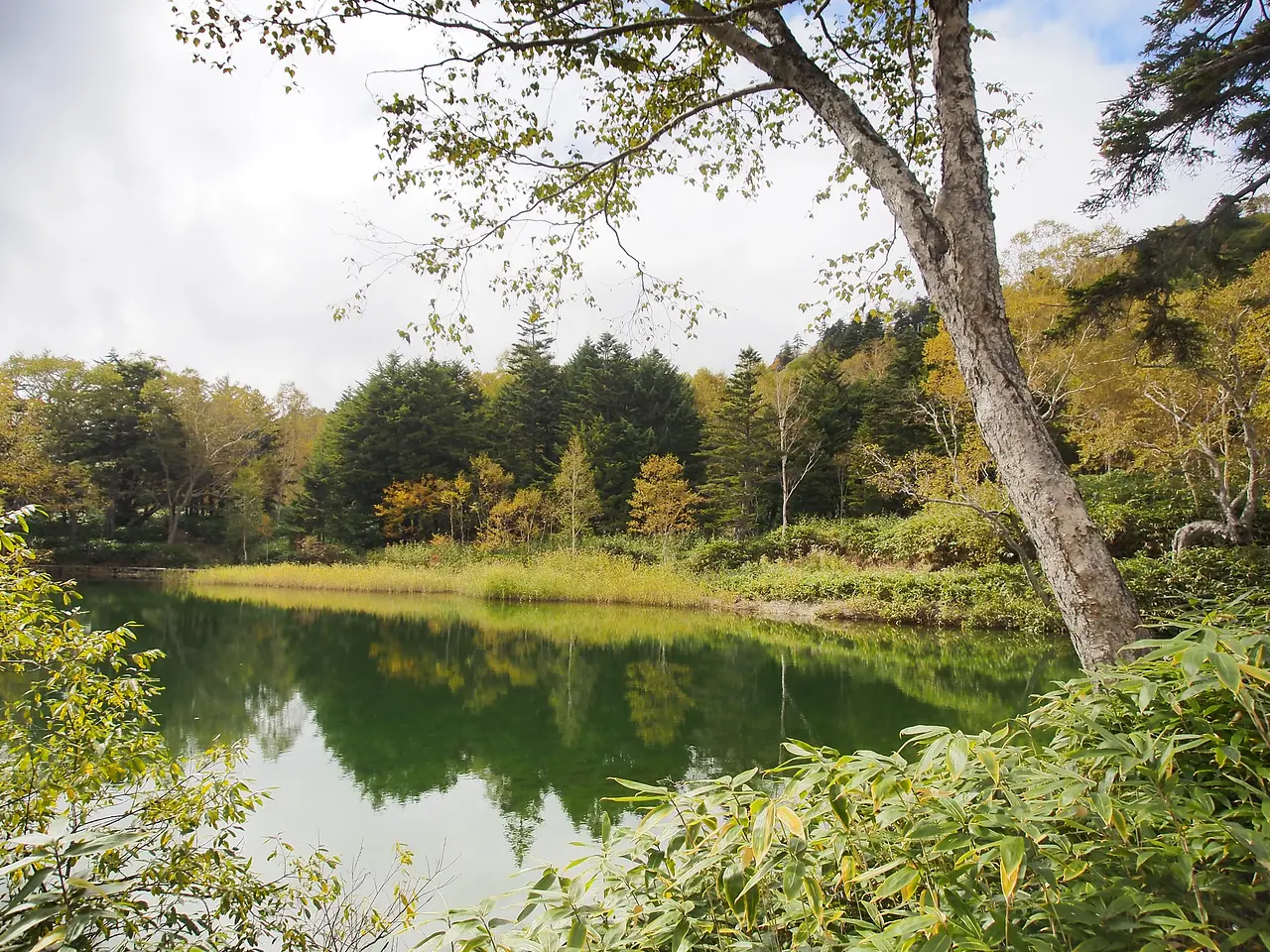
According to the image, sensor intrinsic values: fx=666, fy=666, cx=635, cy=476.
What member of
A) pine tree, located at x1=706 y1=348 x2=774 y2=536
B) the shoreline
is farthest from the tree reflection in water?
pine tree, located at x1=706 y1=348 x2=774 y2=536

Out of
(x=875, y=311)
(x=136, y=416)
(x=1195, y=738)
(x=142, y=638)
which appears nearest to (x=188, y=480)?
(x=136, y=416)

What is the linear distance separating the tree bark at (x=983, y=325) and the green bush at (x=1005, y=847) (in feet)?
1.59

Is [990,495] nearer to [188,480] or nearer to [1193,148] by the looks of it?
[1193,148]

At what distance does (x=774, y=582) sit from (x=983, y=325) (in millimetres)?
13004

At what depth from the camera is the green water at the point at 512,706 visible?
414 cm

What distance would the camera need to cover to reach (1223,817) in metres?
0.89

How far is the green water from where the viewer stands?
414cm

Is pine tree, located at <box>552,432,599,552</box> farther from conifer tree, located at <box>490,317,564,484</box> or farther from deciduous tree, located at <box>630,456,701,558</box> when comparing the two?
conifer tree, located at <box>490,317,564,484</box>

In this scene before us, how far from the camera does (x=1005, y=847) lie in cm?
76

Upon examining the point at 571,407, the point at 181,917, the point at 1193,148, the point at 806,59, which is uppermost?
the point at 571,407

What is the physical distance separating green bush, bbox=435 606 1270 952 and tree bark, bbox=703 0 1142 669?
48 cm

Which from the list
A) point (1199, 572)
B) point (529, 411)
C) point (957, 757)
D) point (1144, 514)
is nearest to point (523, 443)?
point (529, 411)

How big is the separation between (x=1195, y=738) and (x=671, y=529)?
1955cm

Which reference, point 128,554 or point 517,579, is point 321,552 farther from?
point 517,579
